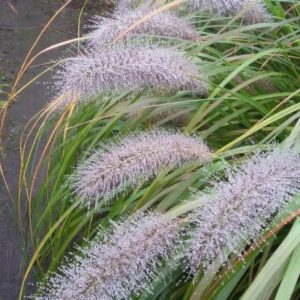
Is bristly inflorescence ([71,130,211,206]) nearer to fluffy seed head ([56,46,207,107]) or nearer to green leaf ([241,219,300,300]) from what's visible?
fluffy seed head ([56,46,207,107])

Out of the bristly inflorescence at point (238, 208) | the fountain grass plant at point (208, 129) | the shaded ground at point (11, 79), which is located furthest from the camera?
the shaded ground at point (11, 79)

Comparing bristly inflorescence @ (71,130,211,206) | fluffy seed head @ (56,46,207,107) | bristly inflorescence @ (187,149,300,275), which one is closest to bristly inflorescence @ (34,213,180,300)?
bristly inflorescence @ (187,149,300,275)

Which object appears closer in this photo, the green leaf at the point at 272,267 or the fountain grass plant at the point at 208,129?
the green leaf at the point at 272,267

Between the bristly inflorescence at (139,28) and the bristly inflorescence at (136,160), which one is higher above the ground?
the bristly inflorescence at (139,28)

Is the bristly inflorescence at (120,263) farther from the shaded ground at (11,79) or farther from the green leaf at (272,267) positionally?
the shaded ground at (11,79)

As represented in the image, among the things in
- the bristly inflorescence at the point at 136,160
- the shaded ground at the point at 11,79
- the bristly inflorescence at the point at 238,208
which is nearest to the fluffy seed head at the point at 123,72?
the bristly inflorescence at the point at 136,160

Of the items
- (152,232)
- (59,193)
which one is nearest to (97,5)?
(59,193)

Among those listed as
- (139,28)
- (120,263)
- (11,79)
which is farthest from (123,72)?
(11,79)
